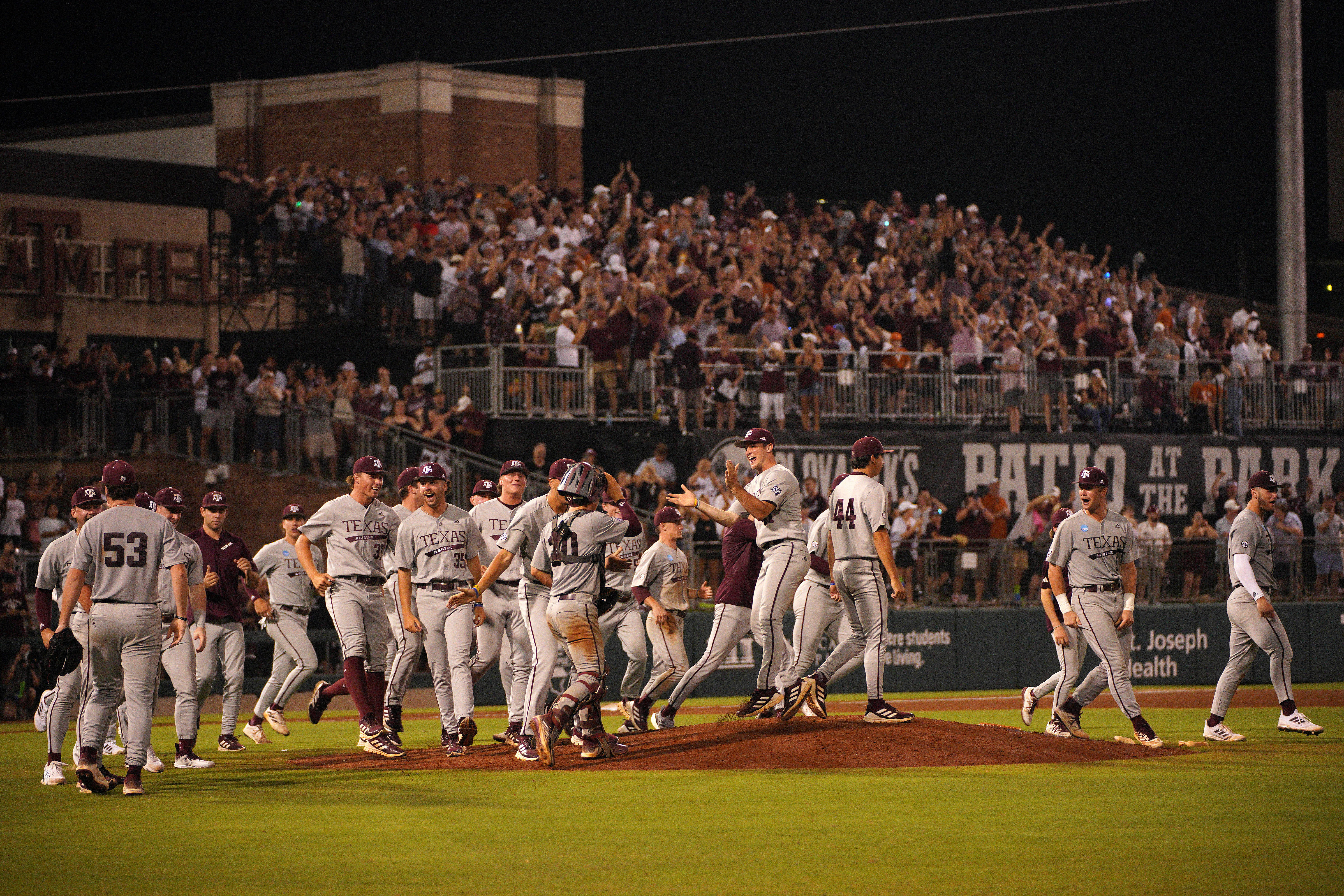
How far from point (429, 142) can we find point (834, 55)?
14217 millimetres

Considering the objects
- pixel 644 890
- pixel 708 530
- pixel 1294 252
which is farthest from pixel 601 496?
pixel 1294 252

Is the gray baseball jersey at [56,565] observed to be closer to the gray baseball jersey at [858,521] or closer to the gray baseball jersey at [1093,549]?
the gray baseball jersey at [858,521]

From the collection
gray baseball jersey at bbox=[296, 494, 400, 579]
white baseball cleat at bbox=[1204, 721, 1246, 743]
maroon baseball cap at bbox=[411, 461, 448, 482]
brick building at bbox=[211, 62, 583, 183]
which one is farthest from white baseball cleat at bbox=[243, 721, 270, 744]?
brick building at bbox=[211, 62, 583, 183]

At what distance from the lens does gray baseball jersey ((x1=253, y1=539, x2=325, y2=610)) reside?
15680mm

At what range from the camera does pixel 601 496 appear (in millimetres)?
12273

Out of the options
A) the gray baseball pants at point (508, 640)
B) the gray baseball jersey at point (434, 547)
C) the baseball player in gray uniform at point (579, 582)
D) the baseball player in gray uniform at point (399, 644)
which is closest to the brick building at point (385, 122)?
the baseball player in gray uniform at point (399, 644)

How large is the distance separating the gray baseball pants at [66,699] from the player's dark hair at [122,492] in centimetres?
93

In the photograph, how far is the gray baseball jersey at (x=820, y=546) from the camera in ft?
43.3

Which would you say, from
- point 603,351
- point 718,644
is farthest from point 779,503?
point 603,351

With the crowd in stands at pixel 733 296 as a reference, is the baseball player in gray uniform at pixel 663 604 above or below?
below

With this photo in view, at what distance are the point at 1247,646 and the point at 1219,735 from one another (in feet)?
2.63

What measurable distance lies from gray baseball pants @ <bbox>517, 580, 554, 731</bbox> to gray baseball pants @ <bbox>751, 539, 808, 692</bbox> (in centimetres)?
180

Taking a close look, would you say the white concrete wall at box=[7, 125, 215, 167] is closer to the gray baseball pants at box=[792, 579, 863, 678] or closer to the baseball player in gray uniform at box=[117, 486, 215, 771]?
the baseball player in gray uniform at box=[117, 486, 215, 771]

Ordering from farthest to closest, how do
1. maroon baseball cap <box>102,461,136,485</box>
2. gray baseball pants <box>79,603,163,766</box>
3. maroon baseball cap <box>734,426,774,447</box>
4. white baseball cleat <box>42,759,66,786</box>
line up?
maroon baseball cap <box>734,426,774,447</box>
white baseball cleat <box>42,759,66,786</box>
maroon baseball cap <box>102,461,136,485</box>
gray baseball pants <box>79,603,163,766</box>
